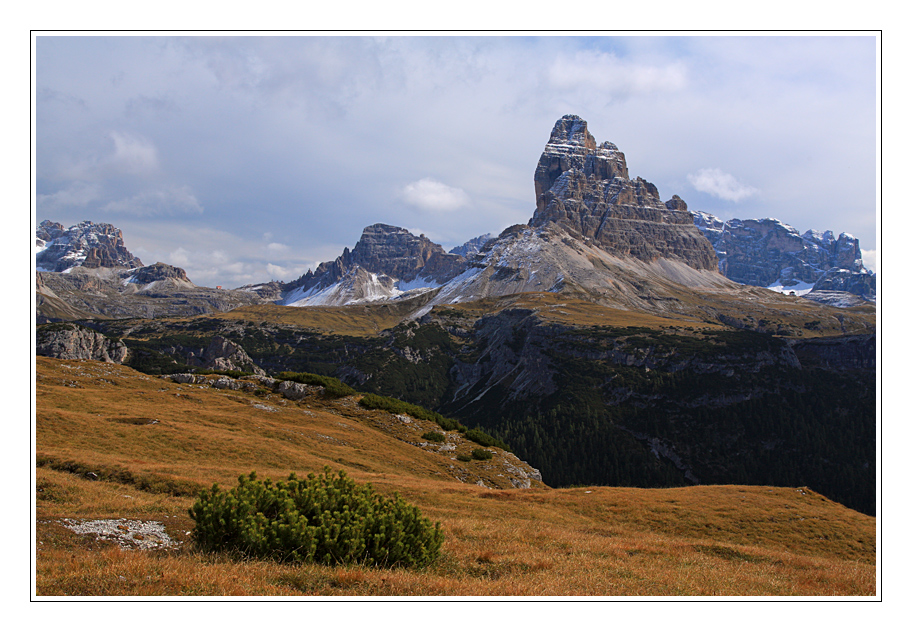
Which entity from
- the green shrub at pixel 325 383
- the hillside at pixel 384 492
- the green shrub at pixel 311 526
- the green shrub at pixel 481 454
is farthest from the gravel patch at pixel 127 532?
the green shrub at pixel 325 383

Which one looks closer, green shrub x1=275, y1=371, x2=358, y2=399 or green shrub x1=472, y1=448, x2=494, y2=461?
green shrub x1=472, y1=448, x2=494, y2=461

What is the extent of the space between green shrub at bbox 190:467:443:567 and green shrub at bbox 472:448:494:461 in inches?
1431

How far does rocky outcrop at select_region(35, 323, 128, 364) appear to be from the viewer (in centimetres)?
16762

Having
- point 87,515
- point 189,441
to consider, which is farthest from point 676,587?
point 189,441

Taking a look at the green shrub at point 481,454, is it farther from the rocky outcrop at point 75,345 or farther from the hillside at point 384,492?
the rocky outcrop at point 75,345

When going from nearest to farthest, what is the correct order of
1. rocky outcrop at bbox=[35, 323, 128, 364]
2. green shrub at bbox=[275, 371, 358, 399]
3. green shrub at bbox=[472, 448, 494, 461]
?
1. green shrub at bbox=[472, 448, 494, 461]
2. green shrub at bbox=[275, 371, 358, 399]
3. rocky outcrop at bbox=[35, 323, 128, 364]

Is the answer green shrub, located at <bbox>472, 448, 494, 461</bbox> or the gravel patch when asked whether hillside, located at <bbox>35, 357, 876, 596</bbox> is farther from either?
green shrub, located at <bbox>472, 448, 494, 461</bbox>

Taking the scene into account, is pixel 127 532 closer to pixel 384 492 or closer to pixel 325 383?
pixel 384 492

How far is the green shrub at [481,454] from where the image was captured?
1950 inches

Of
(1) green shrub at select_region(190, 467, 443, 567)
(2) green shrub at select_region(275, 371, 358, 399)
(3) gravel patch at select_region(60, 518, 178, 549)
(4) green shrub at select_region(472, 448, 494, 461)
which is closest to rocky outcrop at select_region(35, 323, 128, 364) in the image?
(2) green shrub at select_region(275, 371, 358, 399)

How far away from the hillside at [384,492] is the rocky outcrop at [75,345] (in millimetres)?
137156

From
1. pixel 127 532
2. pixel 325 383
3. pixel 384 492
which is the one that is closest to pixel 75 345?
pixel 325 383

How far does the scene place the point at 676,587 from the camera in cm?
1385
